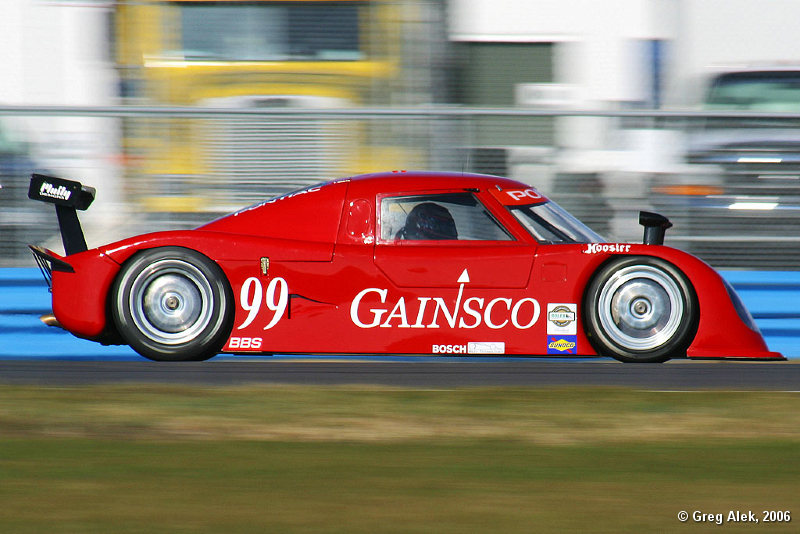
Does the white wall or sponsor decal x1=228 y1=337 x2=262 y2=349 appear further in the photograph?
the white wall

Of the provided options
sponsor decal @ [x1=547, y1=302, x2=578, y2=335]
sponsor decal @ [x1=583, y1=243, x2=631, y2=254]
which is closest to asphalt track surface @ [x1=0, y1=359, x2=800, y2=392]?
sponsor decal @ [x1=547, y1=302, x2=578, y2=335]

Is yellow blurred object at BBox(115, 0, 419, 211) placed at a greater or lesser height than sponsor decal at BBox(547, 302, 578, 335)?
greater

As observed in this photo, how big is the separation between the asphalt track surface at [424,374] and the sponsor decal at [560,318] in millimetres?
257

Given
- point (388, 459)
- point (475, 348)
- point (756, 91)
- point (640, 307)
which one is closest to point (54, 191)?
point (475, 348)

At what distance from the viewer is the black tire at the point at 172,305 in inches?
270

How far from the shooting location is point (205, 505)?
14.8ft

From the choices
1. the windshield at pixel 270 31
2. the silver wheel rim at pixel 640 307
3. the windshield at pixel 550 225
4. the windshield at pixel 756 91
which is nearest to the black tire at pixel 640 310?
the silver wheel rim at pixel 640 307

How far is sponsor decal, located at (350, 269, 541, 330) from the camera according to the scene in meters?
6.77

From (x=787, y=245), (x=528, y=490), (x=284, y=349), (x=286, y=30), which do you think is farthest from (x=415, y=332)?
(x=286, y=30)

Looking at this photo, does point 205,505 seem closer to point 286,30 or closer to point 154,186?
point 154,186

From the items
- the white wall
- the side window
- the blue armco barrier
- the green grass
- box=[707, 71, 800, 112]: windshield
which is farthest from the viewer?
box=[707, 71, 800, 112]: windshield

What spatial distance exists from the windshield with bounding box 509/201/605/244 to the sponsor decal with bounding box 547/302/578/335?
15.7 inches

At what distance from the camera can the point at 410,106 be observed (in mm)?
10445

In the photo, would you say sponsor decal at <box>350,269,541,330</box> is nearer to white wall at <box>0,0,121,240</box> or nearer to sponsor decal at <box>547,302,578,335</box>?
sponsor decal at <box>547,302,578,335</box>
